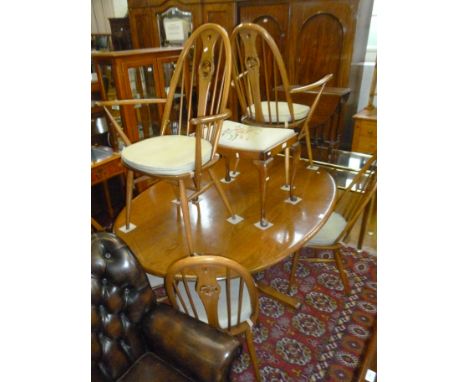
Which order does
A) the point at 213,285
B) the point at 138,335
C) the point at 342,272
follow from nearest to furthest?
the point at 213,285
the point at 138,335
the point at 342,272

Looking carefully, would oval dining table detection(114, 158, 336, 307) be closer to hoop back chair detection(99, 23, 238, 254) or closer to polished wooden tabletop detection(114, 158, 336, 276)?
polished wooden tabletop detection(114, 158, 336, 276)

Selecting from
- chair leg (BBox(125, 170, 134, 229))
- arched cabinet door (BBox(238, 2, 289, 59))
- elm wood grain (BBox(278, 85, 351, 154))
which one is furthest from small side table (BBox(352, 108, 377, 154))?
chair leg (BBox(125, 170, 134, 229))

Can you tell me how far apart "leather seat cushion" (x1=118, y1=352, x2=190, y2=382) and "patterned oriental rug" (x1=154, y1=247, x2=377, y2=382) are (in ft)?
1.18

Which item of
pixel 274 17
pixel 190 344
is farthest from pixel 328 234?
pixel 274 17

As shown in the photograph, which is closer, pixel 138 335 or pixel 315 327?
pixel 138 335

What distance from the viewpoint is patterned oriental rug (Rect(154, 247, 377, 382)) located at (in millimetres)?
1437

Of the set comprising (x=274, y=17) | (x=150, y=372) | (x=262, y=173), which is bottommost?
(x=150, y=372)

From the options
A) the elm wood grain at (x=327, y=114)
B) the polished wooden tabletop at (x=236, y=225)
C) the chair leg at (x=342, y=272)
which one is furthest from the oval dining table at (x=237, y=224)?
the elm wood grain at (x=327, y=114)

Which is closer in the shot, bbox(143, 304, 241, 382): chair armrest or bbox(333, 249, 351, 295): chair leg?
bbox(143, 304, 241, 382): chair armrest

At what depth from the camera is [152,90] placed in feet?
8.39

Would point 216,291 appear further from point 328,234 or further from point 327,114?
point 327,114

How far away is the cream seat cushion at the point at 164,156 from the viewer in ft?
4.27

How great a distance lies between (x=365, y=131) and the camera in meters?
2.88
